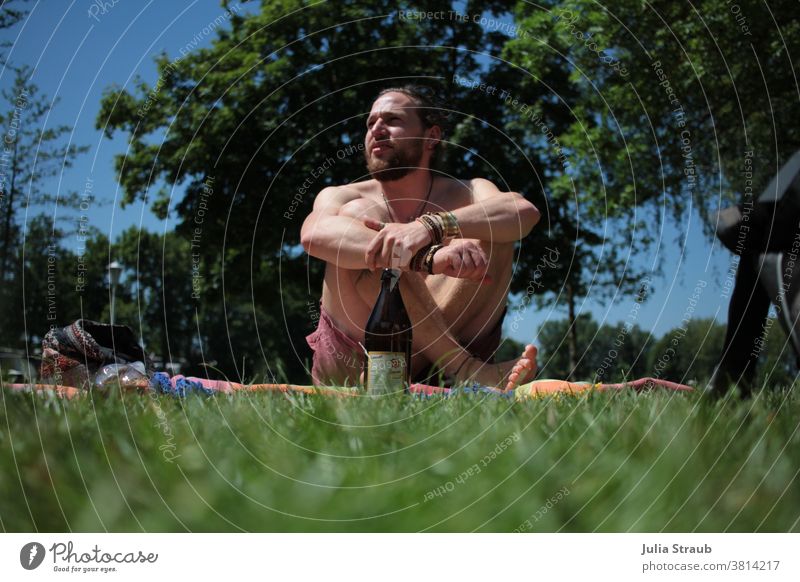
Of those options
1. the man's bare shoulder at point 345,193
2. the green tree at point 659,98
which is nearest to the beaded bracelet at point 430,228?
the man's bare shoulder at point 345,193

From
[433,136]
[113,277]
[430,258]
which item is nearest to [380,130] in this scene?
[433,136]

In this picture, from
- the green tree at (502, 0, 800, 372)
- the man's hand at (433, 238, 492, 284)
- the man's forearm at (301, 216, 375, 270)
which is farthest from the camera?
the green tree at (502, 0, 800, 372)

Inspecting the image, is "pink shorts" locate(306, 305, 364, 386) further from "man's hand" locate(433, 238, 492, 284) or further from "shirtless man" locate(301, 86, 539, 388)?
"man's hand" locate(433, 238, 492, 284)

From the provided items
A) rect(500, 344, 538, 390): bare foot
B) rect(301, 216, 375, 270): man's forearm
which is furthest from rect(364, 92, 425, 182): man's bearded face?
rect(500, 344, 538, 390): bare foot

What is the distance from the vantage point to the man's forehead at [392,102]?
283 cm

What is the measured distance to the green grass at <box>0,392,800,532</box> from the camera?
0.71 m

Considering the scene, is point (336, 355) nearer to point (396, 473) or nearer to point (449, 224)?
point (449, 224)

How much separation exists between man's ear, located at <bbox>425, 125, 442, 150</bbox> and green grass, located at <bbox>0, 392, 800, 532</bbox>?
203cm

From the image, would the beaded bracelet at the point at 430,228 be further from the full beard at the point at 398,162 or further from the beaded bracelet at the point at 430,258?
the full beard at the point at 398,162

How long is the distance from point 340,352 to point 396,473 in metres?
1.94

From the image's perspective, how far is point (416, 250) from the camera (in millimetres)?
2174

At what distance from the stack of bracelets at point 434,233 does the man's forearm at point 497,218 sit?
5 centimetres
